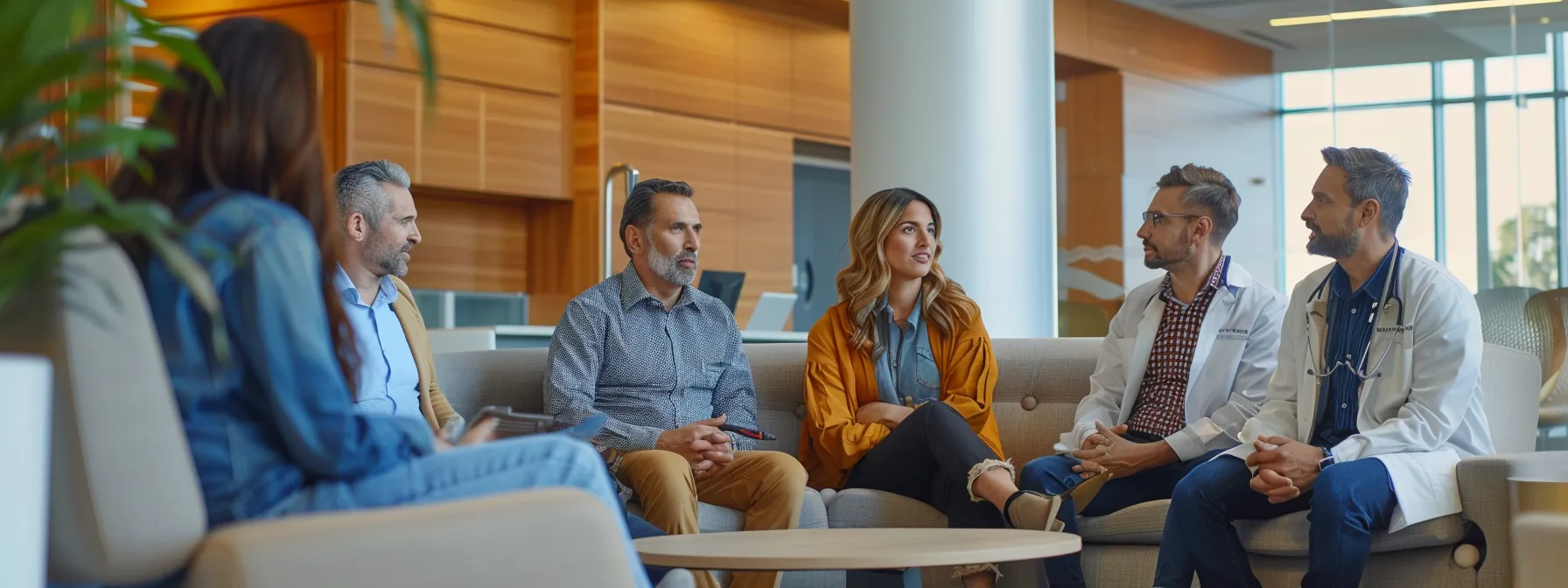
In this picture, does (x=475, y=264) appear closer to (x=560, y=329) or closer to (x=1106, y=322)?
(x=1106, y=322)

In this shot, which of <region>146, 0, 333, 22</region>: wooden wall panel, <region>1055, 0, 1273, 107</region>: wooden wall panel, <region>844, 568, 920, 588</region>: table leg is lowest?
<region>844, 568, 920, 588</region>: table leg

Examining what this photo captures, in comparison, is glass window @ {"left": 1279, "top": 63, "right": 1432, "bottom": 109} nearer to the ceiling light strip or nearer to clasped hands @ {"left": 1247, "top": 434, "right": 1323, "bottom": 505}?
the ceiling light strip

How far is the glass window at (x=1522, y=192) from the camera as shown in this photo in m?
5.36

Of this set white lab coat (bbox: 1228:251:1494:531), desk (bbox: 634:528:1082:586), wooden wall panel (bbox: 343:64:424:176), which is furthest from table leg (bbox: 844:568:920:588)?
wooden wall panel (bbox: 343:64:424:176)

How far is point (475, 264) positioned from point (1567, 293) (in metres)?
5.12

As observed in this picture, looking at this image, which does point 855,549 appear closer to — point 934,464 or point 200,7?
point 934,464

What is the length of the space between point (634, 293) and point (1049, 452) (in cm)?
114

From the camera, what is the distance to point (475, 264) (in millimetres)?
8156

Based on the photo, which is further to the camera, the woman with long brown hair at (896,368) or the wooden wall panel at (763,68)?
the wooden wall panel at (763,68)

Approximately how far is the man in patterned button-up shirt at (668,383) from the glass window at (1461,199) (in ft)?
9.88

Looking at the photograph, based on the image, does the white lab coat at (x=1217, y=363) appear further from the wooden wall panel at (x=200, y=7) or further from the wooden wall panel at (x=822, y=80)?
the wooden wall panel at (x=822, y=80)

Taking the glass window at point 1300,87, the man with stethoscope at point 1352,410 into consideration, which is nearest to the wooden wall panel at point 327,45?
the man with stethoscope at point 1352,410

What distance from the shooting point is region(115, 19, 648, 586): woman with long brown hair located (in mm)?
1699

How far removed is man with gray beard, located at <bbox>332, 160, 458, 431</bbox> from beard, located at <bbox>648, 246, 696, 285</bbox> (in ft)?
1.96
